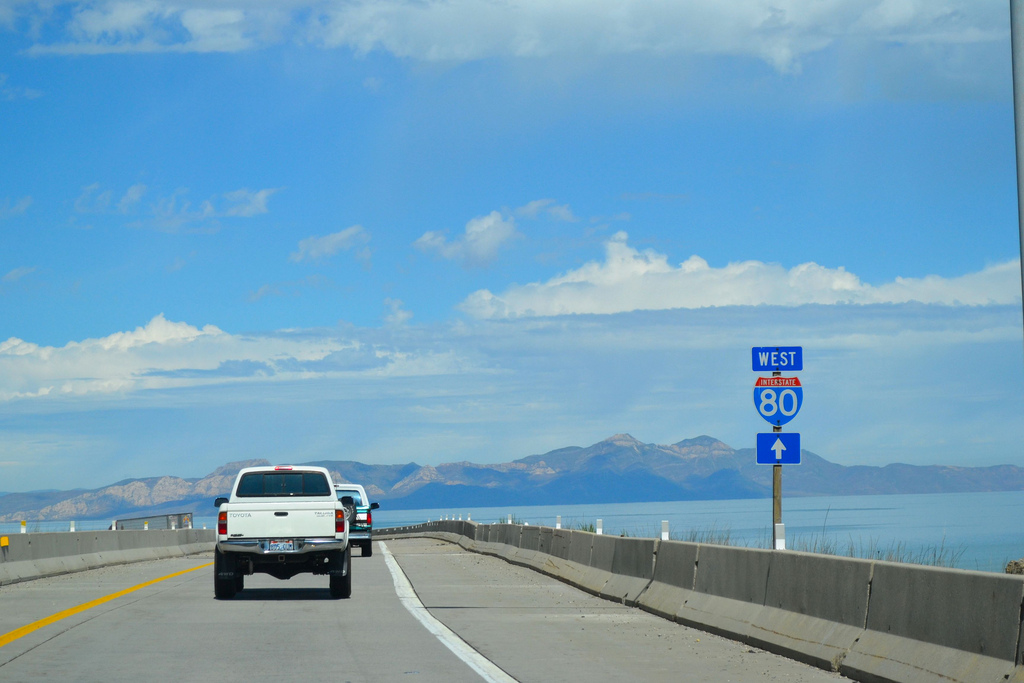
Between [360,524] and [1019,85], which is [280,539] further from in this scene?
[360,524]

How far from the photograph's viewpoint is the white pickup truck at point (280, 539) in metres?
18.6

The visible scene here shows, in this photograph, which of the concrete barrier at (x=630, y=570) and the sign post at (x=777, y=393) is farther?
the concrete barrier at (x=630, y=570)

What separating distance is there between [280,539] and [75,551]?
35.0 ft

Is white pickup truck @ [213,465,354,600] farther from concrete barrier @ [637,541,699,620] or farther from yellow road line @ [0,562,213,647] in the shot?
concrete barrier @ [637,541,699,620]

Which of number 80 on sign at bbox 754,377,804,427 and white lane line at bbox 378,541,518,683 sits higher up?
number 80 on sign at bbox 754,377,804,427

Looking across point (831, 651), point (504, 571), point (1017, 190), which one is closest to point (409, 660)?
point (831, 651)

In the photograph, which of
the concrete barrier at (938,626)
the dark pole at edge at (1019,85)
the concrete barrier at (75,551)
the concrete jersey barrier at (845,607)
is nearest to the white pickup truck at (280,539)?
the concrete jersey barrier at (845,607)

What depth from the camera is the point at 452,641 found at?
520 inches

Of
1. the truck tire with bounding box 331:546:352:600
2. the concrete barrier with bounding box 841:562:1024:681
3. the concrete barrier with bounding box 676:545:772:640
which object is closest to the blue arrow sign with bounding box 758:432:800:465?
the concrete barrier with bounding box 676:545:772:640

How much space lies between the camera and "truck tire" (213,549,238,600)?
18.6 m

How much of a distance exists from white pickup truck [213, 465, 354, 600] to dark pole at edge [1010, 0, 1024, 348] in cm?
1159

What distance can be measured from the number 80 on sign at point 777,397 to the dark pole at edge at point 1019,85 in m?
5.99

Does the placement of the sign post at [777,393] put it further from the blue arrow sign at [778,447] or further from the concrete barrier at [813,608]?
the concrete barrier at [813,608]

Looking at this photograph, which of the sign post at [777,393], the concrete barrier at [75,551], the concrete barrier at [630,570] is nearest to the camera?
the sign post at [777,393]
